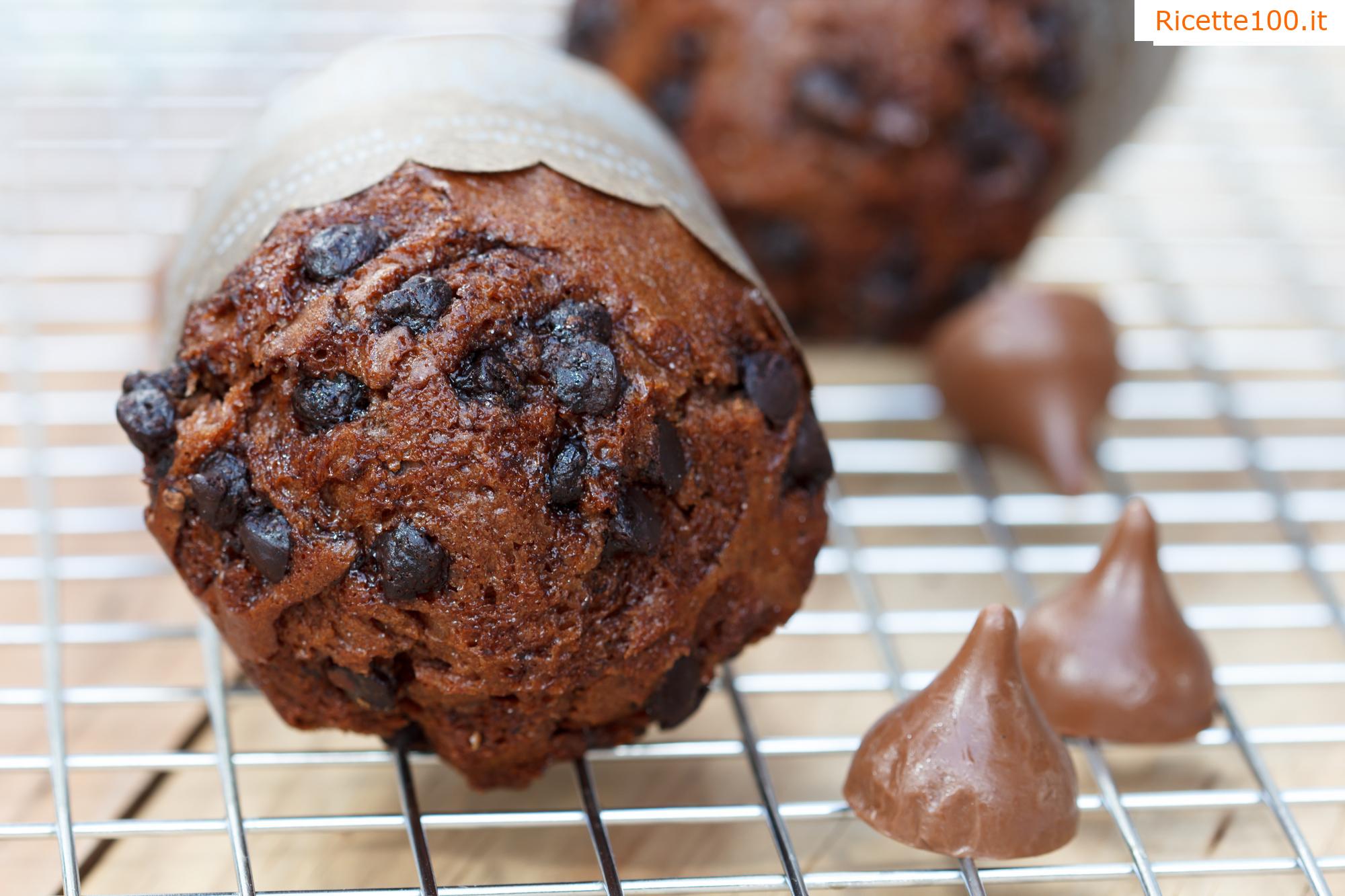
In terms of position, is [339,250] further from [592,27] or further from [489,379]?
[592,27]

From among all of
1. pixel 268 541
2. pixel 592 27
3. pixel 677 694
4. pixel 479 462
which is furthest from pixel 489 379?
pixel 592 27

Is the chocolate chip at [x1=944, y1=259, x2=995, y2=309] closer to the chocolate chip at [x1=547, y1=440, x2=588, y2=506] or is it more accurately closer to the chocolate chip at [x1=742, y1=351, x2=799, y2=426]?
the chocolate chip at [x1=742, y1=351, x2=799, y2=426]

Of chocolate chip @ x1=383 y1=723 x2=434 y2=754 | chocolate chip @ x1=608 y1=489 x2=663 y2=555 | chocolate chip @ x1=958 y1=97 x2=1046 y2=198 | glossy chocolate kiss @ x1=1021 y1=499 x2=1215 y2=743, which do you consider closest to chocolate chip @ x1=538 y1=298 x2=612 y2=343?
chocolate chip @ x1=608 y1=489 x2=663 y2=555

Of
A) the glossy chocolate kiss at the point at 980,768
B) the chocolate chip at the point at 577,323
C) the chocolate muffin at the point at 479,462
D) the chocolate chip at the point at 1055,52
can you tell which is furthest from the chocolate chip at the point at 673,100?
the glossy chocolate kiss at the point at 980,768

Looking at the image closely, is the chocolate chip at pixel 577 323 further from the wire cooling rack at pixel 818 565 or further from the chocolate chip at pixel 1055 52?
the chocolate chip at pixel 1055 52

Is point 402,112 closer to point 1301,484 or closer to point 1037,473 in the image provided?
point 1037,473

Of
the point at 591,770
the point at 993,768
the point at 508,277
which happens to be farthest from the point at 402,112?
the point at 993,768

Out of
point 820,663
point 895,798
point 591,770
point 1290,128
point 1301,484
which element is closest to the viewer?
point 895,798
